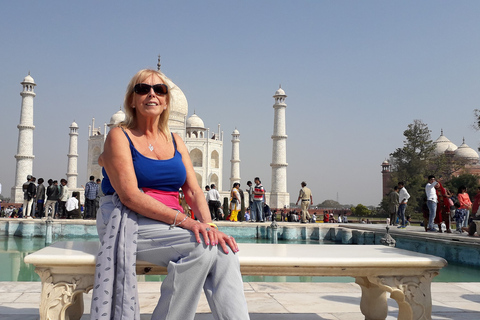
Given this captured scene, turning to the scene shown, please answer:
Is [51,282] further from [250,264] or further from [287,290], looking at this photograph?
[287,290]

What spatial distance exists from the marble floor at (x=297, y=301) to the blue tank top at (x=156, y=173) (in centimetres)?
97

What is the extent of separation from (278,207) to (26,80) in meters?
19.2

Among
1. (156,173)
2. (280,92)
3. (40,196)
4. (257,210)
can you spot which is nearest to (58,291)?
(156,173)

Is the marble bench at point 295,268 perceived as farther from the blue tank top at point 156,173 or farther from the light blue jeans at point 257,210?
the light blue jeans at point 257,210

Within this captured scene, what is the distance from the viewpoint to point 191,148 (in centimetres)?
3591

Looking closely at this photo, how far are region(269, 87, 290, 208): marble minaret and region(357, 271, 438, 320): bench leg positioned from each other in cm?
2789

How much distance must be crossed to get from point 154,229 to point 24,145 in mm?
30138

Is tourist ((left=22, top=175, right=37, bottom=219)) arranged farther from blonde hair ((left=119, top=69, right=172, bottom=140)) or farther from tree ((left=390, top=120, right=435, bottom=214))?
tree ((left=390, top=120, right=435, bottom=214))

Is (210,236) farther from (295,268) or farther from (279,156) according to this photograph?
(279,156)

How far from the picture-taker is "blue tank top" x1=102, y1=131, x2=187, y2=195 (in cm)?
193

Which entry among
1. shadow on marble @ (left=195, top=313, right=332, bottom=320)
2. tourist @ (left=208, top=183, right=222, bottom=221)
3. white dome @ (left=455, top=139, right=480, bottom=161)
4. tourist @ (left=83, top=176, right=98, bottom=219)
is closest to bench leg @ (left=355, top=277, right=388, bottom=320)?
shadow on marble @ (left=195, top=313, right=332, bottom=320)

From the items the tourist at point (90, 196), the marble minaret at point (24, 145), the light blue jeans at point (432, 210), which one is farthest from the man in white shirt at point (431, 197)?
the marble minaret at point (24, 145)

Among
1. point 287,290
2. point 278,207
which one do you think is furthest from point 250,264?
point 278,207

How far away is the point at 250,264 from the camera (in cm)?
195
